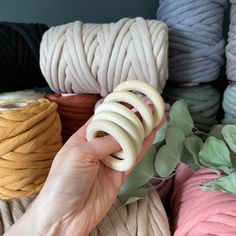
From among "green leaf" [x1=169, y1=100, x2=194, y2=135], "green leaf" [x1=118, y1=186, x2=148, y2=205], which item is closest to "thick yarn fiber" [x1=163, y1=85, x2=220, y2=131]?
"green leaf" [x1=169, y1=100, x2=194, y2=135]

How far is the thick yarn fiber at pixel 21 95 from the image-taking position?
2.05ft

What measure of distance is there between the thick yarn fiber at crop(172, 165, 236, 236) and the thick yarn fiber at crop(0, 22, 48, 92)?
13.2 inches

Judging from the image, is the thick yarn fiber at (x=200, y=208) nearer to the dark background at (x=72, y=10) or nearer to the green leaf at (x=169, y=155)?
the green leaf at (x=169, y=155)

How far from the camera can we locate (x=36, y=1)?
2.54 ft

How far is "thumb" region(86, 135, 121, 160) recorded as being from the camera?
0.39m

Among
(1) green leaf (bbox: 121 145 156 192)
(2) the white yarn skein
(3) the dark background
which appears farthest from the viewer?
(3) the dark background

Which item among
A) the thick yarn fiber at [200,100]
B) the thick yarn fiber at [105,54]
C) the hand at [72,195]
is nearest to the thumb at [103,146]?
the hand at [72,195]

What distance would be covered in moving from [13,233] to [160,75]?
33 cm

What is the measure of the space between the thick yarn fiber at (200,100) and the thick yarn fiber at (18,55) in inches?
10.5

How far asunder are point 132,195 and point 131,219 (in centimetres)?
3

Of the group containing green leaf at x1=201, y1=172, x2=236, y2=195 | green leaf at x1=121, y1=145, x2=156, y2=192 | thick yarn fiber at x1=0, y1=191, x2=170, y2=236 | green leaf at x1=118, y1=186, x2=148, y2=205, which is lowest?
thick yarn fiber at x1=0, y1=191, x2=170, y2=236

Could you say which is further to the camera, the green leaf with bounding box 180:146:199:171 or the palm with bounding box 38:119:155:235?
the green leaf with bounding box 180:146:199:171

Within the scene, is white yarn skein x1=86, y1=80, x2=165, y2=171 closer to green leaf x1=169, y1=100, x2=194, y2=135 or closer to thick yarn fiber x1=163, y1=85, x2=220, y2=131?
green leaf x1=169, y1=100, x2=194, y2=135

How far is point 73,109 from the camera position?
64cm
